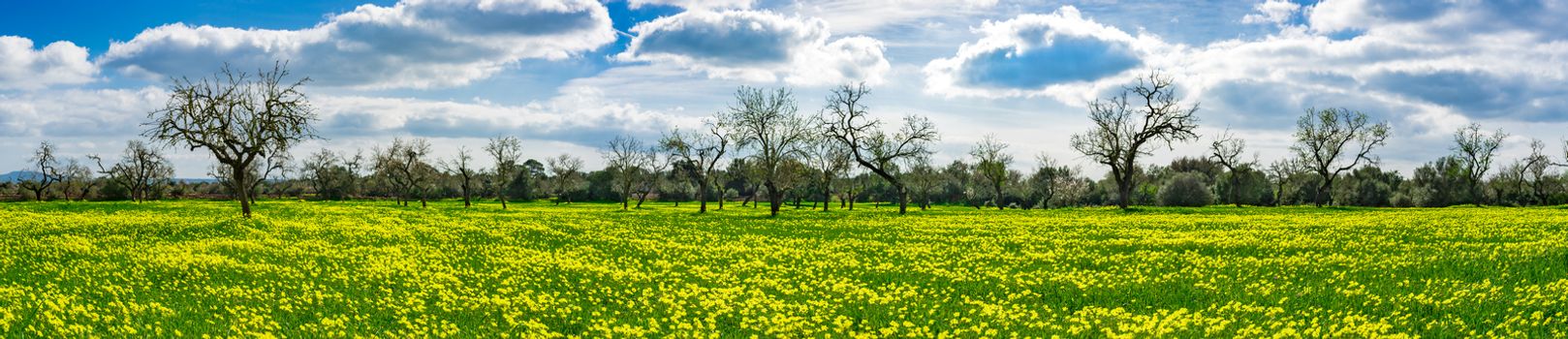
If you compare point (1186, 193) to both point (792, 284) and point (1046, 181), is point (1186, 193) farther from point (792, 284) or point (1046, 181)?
point (792, 284)

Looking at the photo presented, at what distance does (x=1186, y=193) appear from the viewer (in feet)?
326

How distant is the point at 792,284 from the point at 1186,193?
93536 mm

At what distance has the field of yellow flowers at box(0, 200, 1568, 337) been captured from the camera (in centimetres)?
1216

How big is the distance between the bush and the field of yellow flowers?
71.1m

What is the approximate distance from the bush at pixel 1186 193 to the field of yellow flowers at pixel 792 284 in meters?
71.1

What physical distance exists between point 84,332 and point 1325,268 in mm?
21462

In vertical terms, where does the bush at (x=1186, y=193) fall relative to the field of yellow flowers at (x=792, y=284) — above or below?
above

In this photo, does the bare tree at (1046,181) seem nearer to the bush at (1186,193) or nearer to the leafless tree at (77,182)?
the bush at (1186,193)

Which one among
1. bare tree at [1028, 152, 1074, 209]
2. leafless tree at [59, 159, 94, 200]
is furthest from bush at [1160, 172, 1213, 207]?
leafless tree at [59, 159, 94, 200]

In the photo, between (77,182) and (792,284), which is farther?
(77,182)

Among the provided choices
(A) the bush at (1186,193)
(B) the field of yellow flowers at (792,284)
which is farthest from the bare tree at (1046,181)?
(B) the field of yellow flowers at (792,284)

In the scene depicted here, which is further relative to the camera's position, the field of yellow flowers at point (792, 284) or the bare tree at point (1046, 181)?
the bare tree at point (1046, 181)

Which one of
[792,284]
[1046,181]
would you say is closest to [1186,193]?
[1046,181]

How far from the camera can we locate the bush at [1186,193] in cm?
9850
